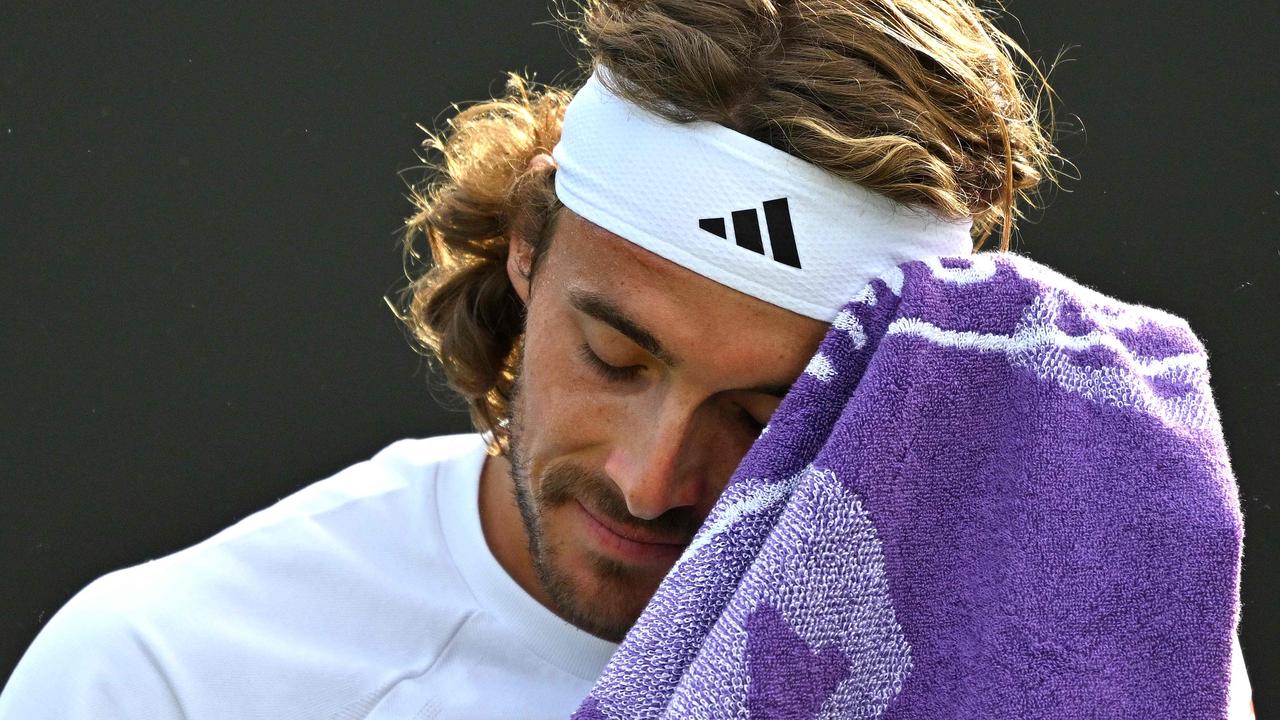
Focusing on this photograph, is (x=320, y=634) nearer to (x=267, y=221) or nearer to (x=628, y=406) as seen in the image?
(x=628, y=406)

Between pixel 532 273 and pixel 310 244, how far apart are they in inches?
27.3

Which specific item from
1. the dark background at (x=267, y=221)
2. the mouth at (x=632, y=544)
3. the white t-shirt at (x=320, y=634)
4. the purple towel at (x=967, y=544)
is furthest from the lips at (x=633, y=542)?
the dark background at (x=267, y=221)

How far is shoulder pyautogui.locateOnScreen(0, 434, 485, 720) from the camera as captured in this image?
4.09 feet

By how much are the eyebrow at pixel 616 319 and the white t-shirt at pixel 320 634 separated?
1.01 feet

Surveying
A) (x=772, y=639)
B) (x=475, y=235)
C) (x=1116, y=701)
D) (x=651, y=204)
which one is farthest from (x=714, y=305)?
(x=475, y=235)

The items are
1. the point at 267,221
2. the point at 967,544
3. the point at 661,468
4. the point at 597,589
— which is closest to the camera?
the point at 967,544

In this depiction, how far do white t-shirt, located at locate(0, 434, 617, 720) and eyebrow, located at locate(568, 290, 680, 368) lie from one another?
0.31 meters

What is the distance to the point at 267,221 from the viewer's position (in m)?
1.94

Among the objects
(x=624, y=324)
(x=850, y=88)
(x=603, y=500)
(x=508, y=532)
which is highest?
(x=850, y=88)

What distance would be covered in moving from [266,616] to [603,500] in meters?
0.39

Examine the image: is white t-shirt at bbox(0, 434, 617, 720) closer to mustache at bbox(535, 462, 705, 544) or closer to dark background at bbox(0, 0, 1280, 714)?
mustache at bbox(535, 462, 705, 544)

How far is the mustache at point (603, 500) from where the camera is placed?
1.18 meters

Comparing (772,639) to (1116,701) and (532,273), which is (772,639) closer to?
(1116,701)

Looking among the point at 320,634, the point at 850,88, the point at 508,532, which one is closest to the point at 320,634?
the point at 320,634
